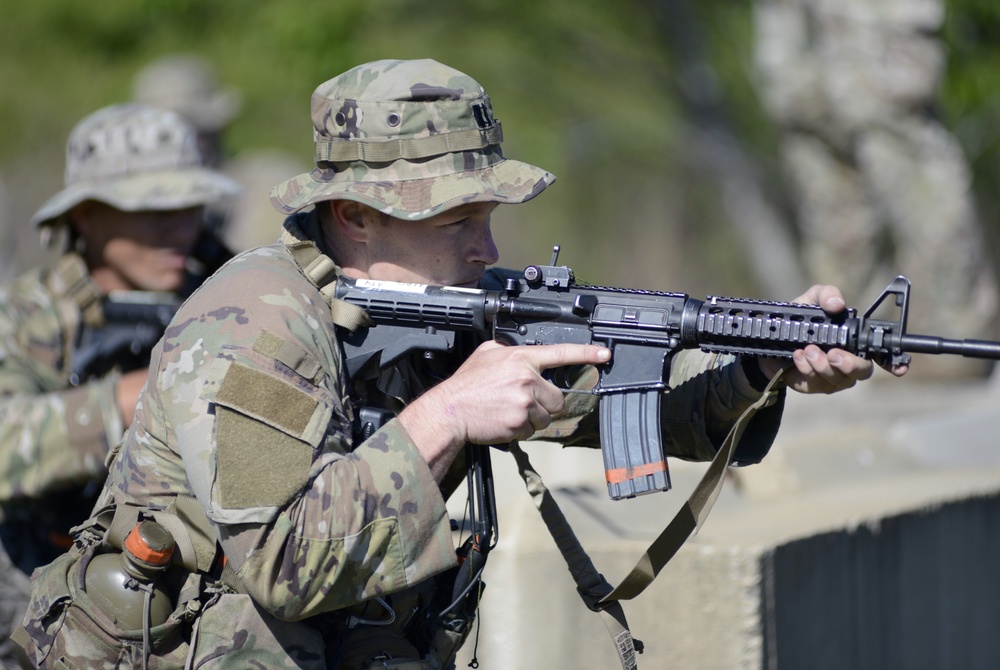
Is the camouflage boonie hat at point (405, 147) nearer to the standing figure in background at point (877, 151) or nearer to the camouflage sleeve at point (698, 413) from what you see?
the camouflage sleeve at point (698, 413)

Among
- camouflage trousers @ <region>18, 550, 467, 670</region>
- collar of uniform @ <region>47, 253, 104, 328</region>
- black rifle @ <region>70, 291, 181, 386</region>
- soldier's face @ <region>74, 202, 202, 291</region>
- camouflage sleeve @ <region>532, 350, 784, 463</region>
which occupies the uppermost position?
soldier's face @ <region>74, 202, 202, 291</region>

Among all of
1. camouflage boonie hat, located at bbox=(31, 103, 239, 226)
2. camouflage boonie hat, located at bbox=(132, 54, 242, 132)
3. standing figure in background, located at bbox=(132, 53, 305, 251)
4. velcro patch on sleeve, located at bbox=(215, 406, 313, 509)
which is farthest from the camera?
camouflage boonie hat, located at bbox=(132, 54, 242, 132)

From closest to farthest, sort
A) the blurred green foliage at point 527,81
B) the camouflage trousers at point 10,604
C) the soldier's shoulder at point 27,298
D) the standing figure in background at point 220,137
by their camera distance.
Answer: the camouflage trousers at point 10,604
the soldier's shoulder at point 27,298
the standing figure in background at point 220,137
the blurred green foliage at point 527,81

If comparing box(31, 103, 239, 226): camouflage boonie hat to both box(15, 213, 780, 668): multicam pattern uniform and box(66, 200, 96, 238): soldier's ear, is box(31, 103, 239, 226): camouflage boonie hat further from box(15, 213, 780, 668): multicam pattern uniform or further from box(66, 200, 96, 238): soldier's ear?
box(15, 213, 780, 668): multicam pattern uniform

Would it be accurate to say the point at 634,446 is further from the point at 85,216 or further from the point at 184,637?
the point at 85,216

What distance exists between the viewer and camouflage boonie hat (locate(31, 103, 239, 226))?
15.4 ft

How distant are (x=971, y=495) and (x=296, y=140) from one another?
12.4 metres

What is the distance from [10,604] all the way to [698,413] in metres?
2.17

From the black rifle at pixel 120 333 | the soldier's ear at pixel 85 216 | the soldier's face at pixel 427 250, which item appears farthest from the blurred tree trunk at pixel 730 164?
the soldier's face at pixel 427 250

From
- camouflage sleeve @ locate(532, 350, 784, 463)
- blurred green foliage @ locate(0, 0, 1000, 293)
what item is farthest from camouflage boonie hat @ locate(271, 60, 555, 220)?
blurred green foliage @ locate(0, 0, 1000, 293)

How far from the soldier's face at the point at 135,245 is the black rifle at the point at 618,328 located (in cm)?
200

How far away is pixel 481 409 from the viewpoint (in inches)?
104

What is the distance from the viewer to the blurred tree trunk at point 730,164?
46.2 ft

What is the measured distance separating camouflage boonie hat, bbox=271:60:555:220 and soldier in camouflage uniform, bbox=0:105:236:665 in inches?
59.5
